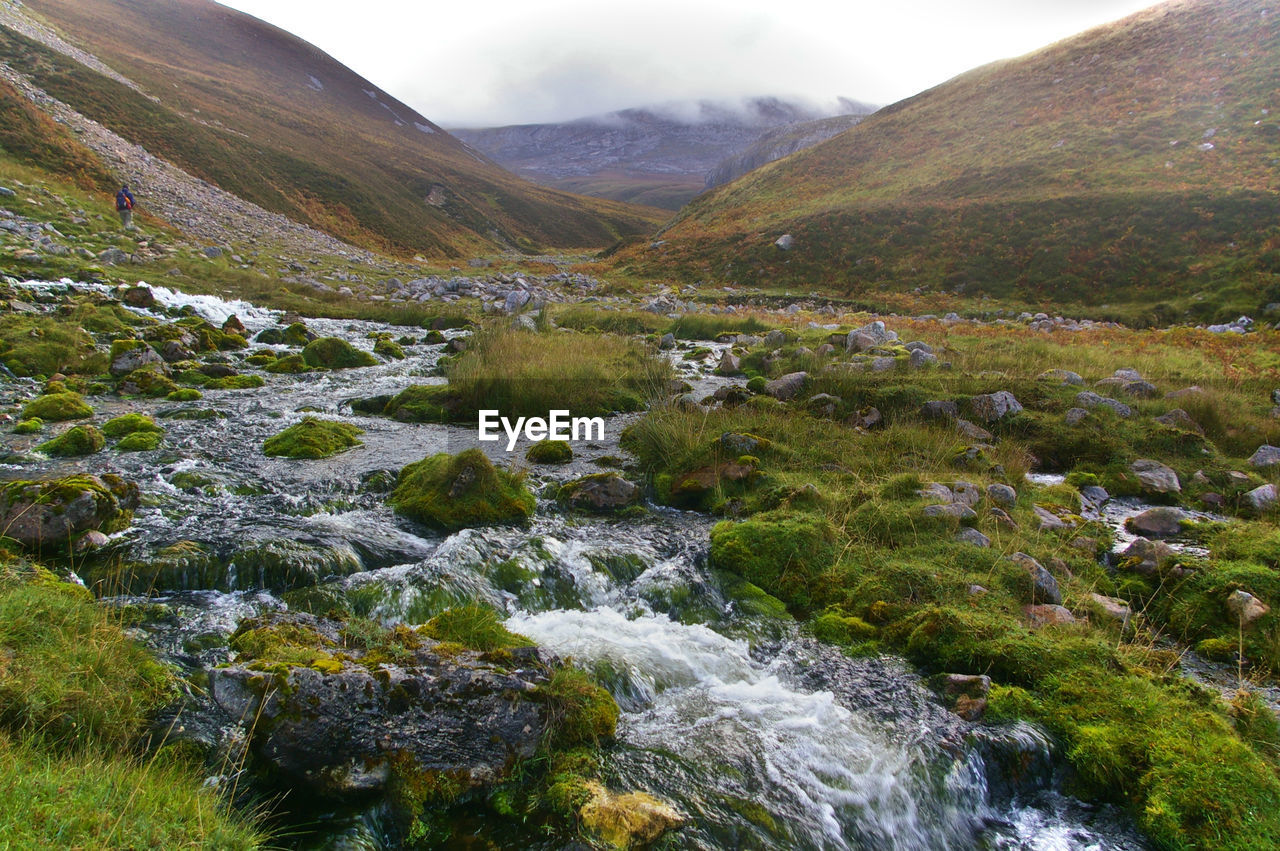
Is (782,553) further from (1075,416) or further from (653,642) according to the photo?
(1075,416)

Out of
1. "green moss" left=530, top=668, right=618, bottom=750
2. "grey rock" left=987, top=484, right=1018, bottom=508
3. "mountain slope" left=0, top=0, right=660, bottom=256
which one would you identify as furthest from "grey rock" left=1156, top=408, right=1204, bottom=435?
"mountain slope" left=0, top=0, right=660, bottom=256

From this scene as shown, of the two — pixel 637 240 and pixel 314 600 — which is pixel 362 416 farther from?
pixel 637 240

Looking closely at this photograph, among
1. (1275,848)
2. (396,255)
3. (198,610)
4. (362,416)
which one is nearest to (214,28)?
(396,255)

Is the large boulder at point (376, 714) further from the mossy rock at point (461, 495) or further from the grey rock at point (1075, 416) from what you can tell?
the grey rock at point (1075, 416)

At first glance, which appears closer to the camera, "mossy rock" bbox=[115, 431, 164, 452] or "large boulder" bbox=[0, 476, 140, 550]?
"large boulder" bbox=[0, 476, 140, 550]

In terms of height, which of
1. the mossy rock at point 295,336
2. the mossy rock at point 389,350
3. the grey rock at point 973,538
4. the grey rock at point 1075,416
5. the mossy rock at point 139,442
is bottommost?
the grey rock at point 973,538

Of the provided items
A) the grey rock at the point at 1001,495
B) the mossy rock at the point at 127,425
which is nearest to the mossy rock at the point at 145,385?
the mossy rock at the point at 127,425

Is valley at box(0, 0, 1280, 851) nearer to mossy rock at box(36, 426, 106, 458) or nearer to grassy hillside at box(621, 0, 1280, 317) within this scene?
mossy rock at box(36, 426, 106, 458)
